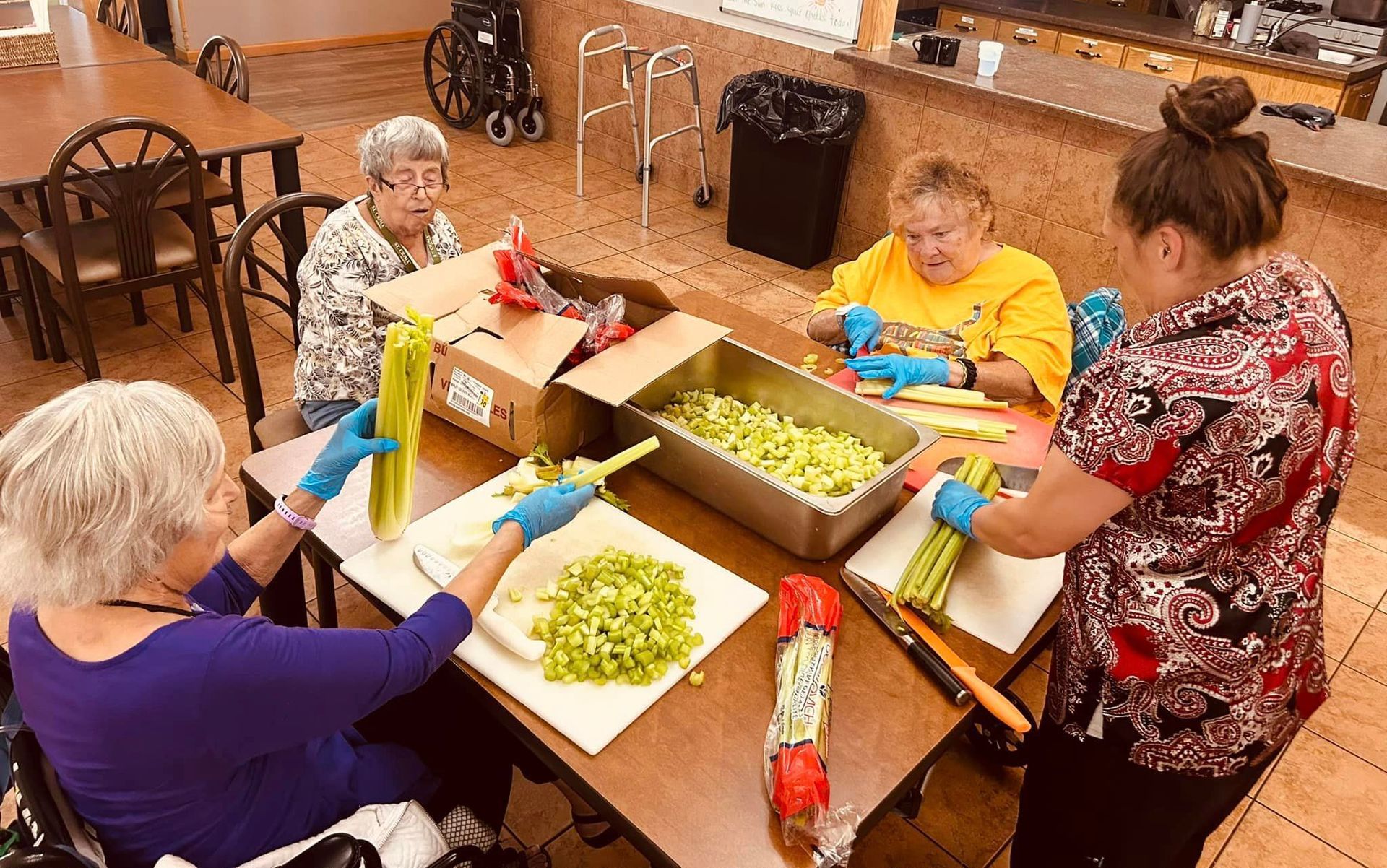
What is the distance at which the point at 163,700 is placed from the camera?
118cm

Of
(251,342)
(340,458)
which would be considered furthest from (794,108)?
(340,458)

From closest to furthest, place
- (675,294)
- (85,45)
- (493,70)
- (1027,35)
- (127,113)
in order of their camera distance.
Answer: (127,113) < (675,294) < (85,45) < (1027,35) < (493,70)

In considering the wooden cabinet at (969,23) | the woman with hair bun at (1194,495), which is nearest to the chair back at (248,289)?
the woman with hair bun at (1194,495)

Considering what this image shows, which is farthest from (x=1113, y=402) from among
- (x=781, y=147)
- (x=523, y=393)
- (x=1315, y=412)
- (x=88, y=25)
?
(x=88, y=25)

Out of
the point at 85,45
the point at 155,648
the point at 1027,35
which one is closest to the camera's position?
the point at 155,648

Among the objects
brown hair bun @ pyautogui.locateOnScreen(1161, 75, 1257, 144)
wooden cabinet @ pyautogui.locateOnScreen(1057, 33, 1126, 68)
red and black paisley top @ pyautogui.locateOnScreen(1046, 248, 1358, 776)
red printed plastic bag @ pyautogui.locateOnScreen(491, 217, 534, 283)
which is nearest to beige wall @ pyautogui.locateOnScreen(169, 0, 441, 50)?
wooden cabinet @ pyautogui.locateOnScreen(1057, 33, 1126, 68)

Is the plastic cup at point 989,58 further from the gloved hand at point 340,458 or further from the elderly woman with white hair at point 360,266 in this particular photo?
the gloved hand at point 340,458

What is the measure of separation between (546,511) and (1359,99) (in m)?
5.93

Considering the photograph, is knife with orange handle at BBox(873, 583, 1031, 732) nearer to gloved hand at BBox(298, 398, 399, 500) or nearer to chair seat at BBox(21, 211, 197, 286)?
gloved hand at BBox(298, 398, 399, 500)

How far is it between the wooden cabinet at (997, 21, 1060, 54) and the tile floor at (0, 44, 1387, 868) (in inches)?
91.3

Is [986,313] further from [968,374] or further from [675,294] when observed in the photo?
[675,294]

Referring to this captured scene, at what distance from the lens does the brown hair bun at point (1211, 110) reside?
4.21 feet

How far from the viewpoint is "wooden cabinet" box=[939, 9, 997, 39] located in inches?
250

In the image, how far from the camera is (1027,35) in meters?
6.19
